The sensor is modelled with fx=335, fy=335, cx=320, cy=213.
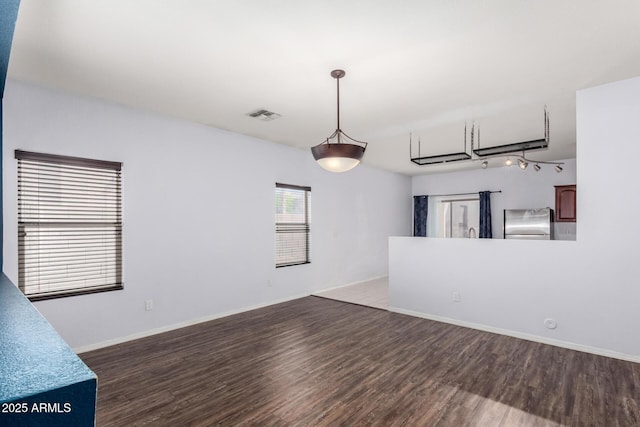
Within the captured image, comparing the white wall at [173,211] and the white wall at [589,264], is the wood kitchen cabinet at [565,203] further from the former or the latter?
the white wall at [173,211]

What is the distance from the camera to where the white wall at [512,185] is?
696 centimetres

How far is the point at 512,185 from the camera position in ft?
25.0

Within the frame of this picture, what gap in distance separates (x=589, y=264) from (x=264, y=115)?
399 centimetres

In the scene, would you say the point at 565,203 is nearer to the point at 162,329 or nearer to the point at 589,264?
the point at 589,264

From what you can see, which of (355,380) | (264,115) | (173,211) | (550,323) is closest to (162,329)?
(173,211)

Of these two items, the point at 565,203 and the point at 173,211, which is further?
the point at 565,203

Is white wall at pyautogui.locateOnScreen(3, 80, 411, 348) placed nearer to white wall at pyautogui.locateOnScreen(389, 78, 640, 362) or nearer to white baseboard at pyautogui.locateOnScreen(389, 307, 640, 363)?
white baseboard at pyautogui.locateOnScreen(389, 307, 640, 363)

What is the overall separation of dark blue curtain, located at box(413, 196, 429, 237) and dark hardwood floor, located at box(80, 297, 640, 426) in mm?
4943

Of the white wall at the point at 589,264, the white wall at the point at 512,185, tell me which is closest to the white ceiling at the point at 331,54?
the white wall at the point at 589,264

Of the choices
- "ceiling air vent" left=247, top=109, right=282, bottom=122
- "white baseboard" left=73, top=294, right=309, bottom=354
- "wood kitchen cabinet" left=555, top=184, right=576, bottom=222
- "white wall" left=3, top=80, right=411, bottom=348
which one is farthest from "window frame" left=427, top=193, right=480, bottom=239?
"ceiling air vent" left=247, top=109, right=282, bottom=122

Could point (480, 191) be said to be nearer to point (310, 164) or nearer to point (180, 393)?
point (310, 164)

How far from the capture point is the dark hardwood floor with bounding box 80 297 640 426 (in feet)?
7.80

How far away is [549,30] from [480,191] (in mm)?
6136

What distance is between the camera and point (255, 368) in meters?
3.13
